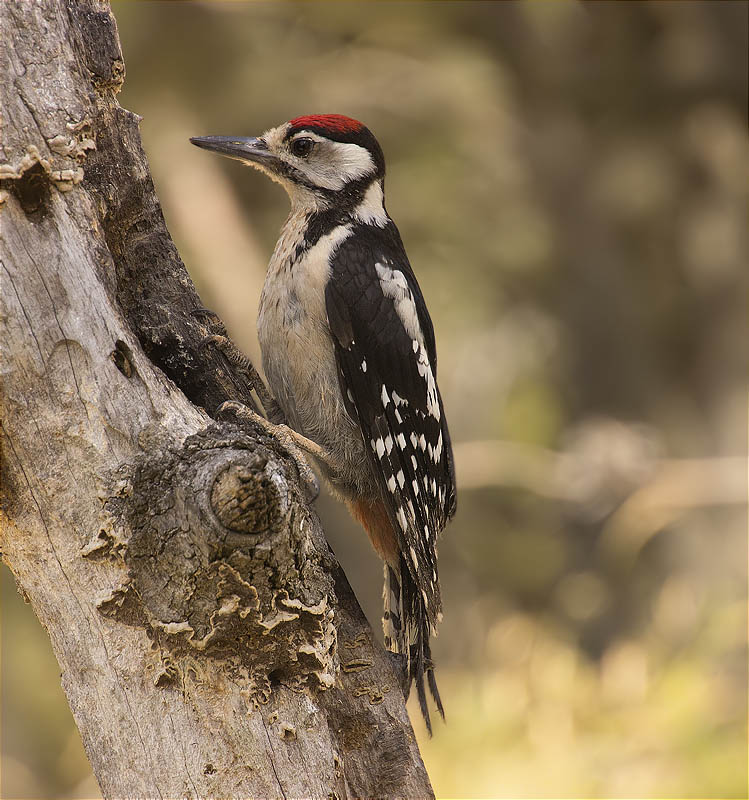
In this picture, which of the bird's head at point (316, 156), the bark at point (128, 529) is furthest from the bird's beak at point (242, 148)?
the bark at point (128, 529)

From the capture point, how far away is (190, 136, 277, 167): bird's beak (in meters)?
3.01

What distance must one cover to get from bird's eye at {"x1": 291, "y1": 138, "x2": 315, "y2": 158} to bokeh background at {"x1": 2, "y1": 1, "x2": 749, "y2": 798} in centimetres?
322

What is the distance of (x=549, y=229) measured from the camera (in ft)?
23.5

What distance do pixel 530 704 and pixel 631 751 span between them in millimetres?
600

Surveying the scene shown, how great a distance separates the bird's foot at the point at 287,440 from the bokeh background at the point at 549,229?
9.72ft

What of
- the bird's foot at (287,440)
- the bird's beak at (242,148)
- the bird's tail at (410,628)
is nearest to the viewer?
the bird's foot at (287,440)

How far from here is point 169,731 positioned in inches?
71.5

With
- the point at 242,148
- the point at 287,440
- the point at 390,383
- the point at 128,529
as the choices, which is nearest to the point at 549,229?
the point at 242,148

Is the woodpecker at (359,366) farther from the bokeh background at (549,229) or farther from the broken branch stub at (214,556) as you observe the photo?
the bokeh background at (549,229)

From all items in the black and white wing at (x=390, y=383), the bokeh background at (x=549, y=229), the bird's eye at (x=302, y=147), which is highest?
the bokeh background at (x=549, y=229)

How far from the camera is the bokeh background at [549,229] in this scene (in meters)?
6.25

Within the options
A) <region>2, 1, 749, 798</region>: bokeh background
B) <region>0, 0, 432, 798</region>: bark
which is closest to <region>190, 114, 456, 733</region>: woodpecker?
<region>0, 0, 432, 798</region>: bark

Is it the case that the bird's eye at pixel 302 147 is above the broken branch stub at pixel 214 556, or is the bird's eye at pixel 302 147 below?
above

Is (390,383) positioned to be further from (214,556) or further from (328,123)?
(214,556)
